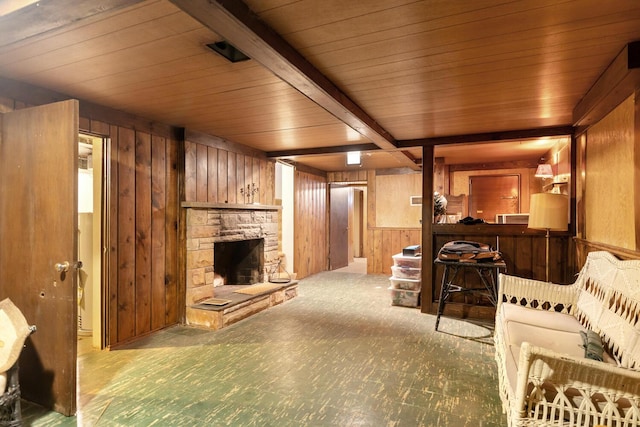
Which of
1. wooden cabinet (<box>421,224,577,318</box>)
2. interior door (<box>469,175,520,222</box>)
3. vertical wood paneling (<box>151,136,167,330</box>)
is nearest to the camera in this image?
vertical wood paneling (<box>151,136,167,330</box>)

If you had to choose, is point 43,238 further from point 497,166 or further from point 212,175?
point 497,166

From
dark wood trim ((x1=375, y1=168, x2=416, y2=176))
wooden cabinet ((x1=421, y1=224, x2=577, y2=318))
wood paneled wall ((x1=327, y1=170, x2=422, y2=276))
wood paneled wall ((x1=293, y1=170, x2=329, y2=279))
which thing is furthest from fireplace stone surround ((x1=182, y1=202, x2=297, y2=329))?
dark wood trim ((x1=375, y1=168, x2=416, y2=176))

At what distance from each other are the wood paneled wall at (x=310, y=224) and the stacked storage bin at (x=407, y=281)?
2.21 metres

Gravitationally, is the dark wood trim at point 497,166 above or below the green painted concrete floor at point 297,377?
above

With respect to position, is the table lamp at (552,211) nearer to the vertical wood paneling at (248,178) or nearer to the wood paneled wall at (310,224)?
the vertical wood paneling at (248,178)

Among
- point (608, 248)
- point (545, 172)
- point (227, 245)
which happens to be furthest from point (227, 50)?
point (545, 172)

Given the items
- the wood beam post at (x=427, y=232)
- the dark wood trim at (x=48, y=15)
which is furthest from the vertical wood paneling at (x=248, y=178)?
the dark wood trim at (x=48, y=15)

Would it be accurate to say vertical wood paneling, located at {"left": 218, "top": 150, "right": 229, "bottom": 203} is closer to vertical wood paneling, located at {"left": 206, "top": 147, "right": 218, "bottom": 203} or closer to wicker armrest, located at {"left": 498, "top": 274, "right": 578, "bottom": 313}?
vertical wood paneling, located at {"left": 206, "top": 147, "right": 218, "bottom": 203}

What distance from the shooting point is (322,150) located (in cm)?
489

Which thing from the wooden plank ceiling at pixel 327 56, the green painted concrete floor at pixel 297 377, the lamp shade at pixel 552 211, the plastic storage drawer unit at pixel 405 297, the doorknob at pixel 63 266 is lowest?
the green painted concrete floor at pixel 297 377

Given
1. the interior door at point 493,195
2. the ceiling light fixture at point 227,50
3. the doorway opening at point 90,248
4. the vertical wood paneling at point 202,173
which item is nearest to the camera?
the ceiling light fixture at point 227,50

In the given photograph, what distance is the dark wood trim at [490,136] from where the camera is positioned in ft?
12.2

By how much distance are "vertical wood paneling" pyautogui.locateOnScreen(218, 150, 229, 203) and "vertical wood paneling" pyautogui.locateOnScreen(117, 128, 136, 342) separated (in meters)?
1.08

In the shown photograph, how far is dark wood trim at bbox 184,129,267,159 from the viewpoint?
3857 millimetres
